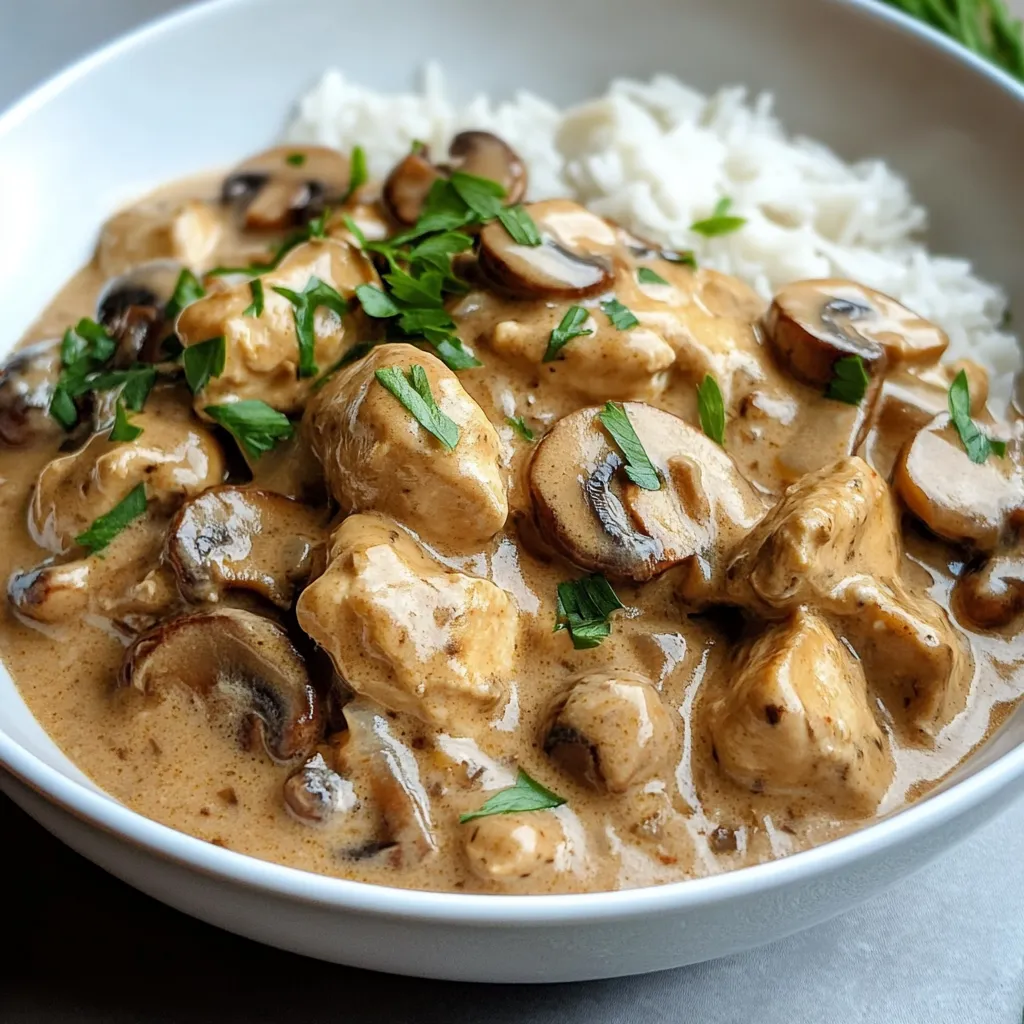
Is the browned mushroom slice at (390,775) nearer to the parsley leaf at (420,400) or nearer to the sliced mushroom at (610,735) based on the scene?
the sliced mushroom at (610,735)

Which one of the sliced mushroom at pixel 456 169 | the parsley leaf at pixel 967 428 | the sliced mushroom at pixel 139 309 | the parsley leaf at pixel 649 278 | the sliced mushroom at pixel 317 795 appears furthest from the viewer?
the sliced mushroom at pixel 456 169

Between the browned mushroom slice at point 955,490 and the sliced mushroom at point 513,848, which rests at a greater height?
the browned mushroom slice at point 955,490

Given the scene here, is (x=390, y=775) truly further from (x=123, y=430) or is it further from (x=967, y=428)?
(x=967, y=428)

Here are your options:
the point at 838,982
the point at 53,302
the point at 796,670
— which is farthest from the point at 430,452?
the point at 53,302

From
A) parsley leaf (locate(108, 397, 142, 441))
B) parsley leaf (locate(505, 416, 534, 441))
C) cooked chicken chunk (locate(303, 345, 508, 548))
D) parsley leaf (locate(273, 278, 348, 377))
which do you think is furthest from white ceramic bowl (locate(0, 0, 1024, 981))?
parsley leaf (locate(505, 416, 534, 441))

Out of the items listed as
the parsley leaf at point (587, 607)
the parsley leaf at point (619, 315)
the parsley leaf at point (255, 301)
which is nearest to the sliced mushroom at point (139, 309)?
the parsley leaf at point (255, 301)

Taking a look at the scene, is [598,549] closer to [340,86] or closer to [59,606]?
[59,606]
